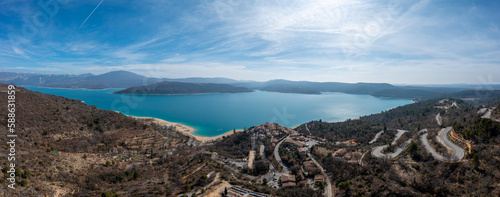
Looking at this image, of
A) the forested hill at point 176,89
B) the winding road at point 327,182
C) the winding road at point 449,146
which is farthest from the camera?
the forested hill at point 176,89

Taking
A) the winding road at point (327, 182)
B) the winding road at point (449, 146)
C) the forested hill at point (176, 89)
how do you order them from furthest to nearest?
1. the forested hill at point (176, 89)
2. the winding road at point (327, 182)
3. the winding road at point (449, 146)

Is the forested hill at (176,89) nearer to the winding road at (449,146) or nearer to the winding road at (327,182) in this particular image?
the winding road at (327,182)

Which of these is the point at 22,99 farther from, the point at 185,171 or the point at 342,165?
the point at 342,165

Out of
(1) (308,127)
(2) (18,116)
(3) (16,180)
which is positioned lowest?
(1) (308,127)

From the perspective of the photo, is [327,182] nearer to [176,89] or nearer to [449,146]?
[449,146]

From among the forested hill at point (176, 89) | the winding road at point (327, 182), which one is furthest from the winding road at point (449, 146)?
the forested hill at point (176, 89)

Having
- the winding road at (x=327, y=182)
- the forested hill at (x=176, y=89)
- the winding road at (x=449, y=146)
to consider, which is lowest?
the winding road at (x=327, y=182)

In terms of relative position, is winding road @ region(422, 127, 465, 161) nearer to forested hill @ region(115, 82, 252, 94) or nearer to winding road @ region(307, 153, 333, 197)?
winding road @ region(307, 153, 333, 197)

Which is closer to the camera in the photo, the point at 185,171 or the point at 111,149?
the point at 185,171

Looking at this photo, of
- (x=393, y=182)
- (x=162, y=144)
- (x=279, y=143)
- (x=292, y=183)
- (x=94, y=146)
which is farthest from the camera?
(x=279, y=143)

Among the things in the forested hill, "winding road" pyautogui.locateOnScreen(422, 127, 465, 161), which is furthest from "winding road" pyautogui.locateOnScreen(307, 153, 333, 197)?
the forested hill

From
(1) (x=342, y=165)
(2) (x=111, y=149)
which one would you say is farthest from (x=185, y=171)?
(1) (x=342, y=165)
